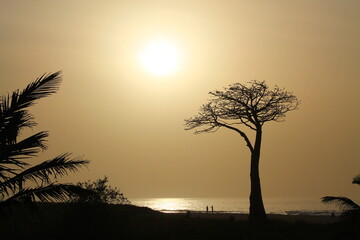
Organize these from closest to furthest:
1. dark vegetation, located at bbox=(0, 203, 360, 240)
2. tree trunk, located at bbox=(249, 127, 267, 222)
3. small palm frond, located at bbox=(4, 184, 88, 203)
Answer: small palm frond, located at bbox=(4, 184, 88, 203)
dark vegetation, located at bbox=(0, 203, 360, 240)
tree trunk, located at bbox=(249, 127, 267, 222)

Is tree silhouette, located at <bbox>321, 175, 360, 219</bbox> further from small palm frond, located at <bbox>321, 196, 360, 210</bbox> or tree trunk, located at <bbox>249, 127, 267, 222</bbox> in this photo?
tree trunk, located at <bbox>249, 127, 267, 222</bbox>

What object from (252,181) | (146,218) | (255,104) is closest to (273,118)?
(255,104)

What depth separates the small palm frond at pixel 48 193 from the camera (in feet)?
51.4

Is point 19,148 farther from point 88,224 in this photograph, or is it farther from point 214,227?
point 214,227

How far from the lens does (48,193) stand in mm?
15805

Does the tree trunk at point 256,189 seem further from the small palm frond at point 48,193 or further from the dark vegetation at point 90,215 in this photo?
the small palm frond at point 48,193

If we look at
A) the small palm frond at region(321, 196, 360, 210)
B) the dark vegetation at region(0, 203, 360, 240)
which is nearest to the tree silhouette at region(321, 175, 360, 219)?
the small palm frond at region(321, 196, 360, 210)

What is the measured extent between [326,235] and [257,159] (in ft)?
34.8

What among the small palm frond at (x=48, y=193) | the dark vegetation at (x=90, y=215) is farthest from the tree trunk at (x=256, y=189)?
the small palm frond at (x=48, y=193)

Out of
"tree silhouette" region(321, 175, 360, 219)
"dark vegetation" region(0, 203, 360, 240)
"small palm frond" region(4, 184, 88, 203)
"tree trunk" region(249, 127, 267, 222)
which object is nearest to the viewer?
"small palm frond" region(4, 184, 88, 203)

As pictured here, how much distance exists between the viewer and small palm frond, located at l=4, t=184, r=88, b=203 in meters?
15.7

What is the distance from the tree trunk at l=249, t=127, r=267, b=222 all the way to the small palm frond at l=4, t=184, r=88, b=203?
2347 centimetres

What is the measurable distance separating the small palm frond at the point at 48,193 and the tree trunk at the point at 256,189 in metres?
23.5

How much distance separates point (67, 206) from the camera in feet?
104
